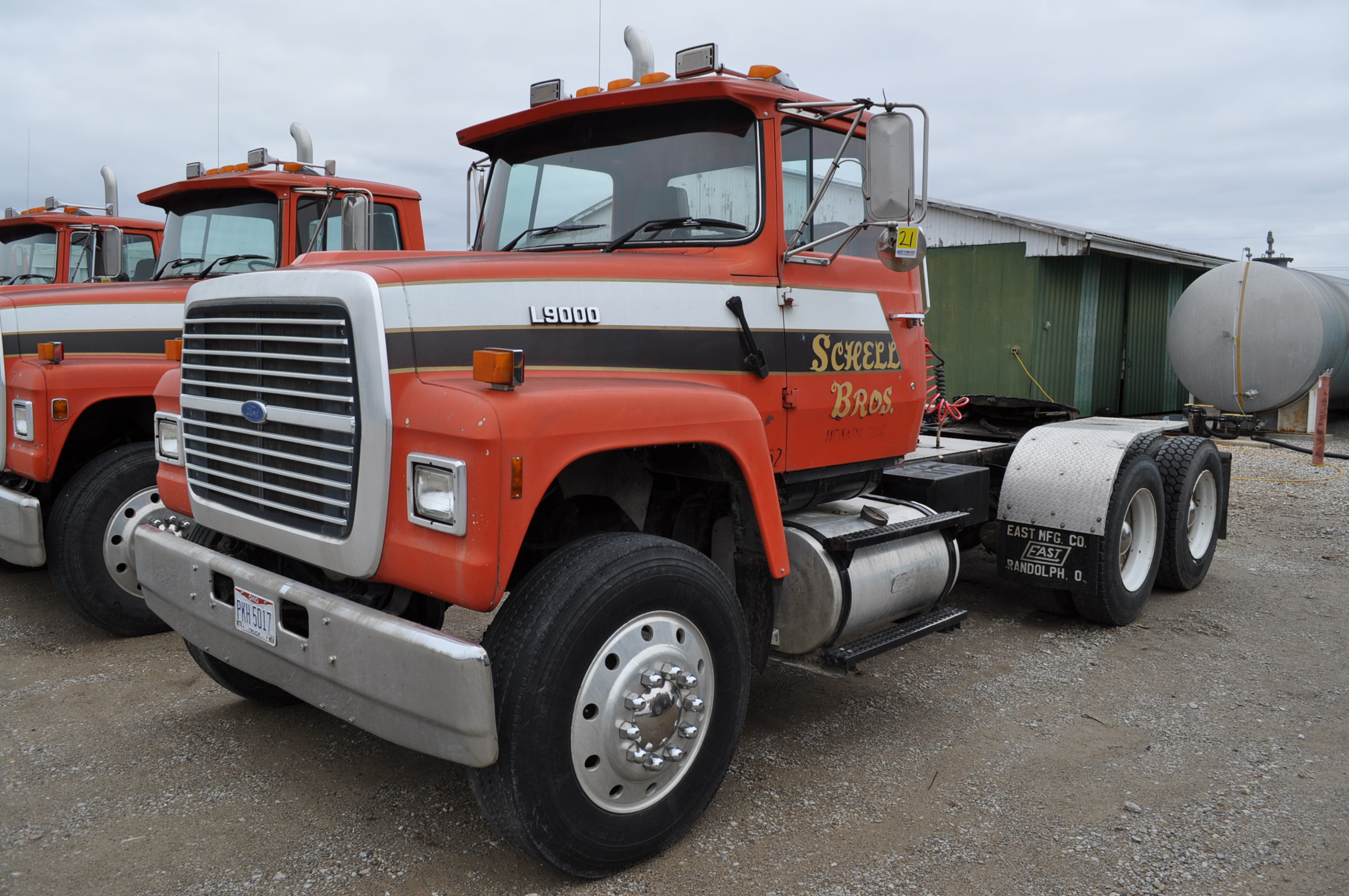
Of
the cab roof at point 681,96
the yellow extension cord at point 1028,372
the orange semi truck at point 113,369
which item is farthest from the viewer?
the yellow extension cord at point 1028,372

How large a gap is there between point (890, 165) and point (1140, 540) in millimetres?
3740

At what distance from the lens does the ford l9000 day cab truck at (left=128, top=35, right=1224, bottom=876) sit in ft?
9.20

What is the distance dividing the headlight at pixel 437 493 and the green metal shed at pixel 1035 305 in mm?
14273

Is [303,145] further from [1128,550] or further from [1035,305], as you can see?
[1035,305]

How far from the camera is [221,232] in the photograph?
639cm

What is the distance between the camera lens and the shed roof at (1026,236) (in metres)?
15.1

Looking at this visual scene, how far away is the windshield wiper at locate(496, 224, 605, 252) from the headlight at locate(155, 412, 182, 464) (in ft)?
4.91

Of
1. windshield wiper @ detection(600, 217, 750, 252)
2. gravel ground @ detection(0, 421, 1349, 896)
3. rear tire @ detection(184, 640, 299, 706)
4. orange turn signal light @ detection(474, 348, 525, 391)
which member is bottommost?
gravel ground @ detection(0, 421, 1349, 896)

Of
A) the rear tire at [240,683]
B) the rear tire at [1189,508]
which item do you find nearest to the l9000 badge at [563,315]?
the rear tire at [240,683]

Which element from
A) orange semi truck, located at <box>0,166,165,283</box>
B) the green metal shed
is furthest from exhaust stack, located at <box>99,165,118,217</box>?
the green metal shed

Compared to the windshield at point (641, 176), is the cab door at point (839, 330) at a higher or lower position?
lower

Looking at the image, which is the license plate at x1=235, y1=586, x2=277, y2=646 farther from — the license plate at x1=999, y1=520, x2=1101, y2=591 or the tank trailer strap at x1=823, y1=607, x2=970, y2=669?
the license plate at x1=999, y1=520, x2=1101, y2=591

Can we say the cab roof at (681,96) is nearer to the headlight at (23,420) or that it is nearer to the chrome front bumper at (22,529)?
the headlight at (23,420)

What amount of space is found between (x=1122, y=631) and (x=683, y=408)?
12.9ft
